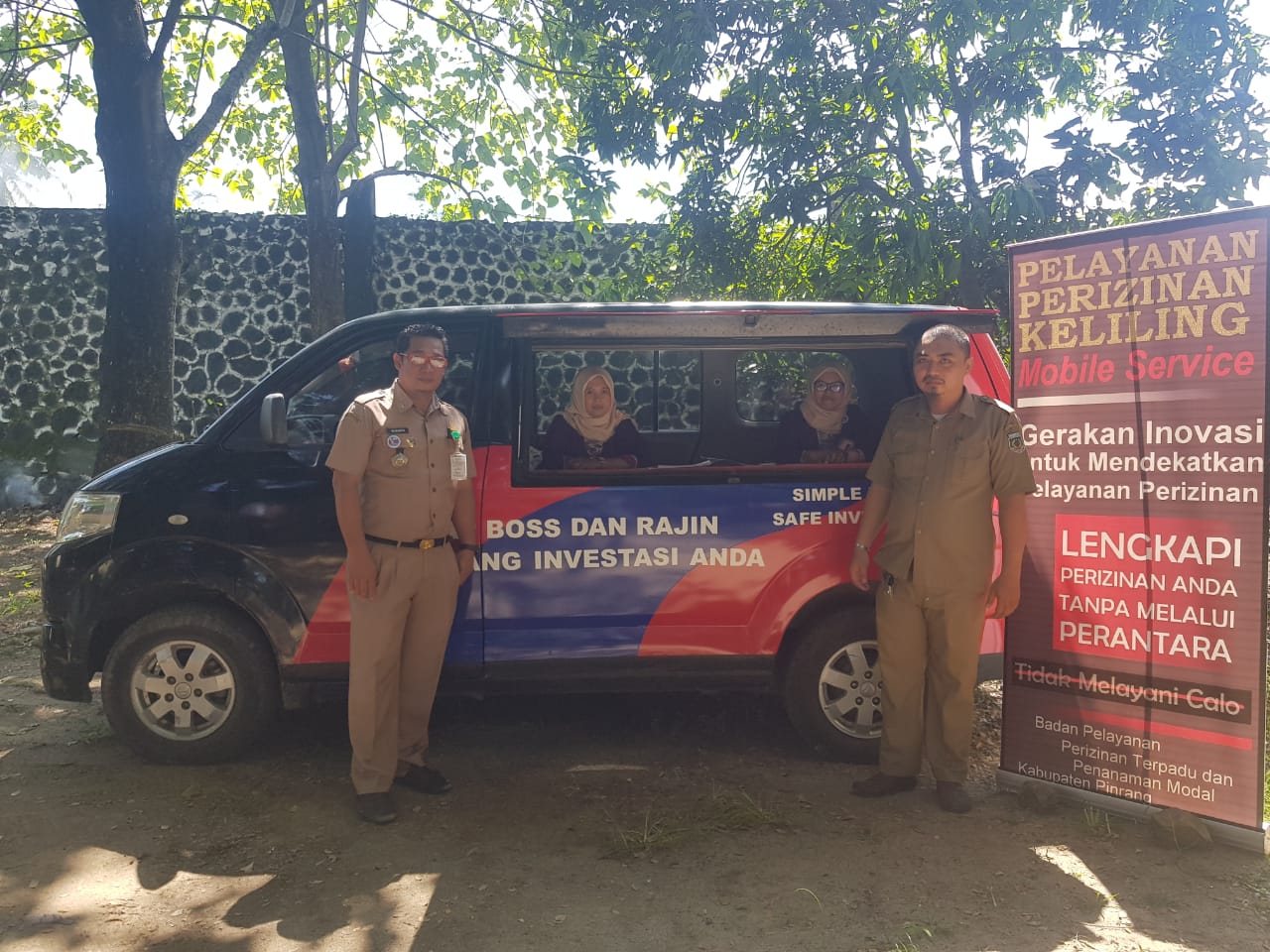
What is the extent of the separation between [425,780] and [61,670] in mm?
1597

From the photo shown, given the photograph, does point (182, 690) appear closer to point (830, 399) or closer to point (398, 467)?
point (398, 467)

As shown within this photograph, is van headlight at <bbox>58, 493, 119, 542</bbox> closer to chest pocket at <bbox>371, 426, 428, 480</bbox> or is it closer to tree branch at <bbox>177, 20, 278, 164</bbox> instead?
chest pocket at <bbox>371, 426, 428, 480</bbox>

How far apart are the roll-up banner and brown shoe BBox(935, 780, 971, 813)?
25cm

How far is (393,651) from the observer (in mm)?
3826

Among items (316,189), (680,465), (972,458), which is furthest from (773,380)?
(316,189)

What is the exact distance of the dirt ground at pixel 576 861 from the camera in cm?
301

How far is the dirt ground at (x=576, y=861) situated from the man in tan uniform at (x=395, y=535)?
1.25 feet

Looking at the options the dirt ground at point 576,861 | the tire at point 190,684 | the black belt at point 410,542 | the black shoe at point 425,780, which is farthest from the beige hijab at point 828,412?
the tire at point 190,684

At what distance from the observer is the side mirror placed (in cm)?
385

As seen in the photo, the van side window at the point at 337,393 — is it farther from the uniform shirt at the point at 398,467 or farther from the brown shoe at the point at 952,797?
the brown shoe at the point at 952,797

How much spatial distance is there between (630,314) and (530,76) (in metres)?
6.94

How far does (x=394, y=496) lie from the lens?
3742 mm

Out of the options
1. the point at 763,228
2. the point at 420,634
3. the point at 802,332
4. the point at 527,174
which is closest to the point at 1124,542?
the point at 802,332

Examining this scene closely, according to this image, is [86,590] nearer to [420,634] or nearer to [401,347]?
[420,634]
